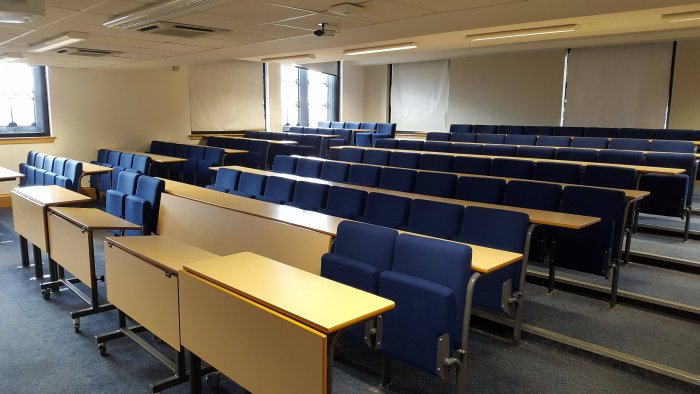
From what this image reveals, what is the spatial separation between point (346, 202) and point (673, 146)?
5.42 m

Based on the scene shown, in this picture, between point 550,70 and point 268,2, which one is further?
point 550,70

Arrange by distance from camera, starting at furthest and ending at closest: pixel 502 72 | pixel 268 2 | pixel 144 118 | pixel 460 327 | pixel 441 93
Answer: pixel 441 93
pixel 502 72
pixel 144 118
pixel 268 2
pixel 460 327

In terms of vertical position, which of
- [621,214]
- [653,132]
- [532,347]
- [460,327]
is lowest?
[532,347]

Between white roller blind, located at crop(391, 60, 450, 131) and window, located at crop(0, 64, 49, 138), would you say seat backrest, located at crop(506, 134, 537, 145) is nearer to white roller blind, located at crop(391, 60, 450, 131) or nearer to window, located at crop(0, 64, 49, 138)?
white roller blind, located at crop(391, 60, 450, 131)

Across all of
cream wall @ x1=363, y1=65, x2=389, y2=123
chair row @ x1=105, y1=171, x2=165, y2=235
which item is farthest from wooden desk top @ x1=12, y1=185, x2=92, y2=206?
cream wall @ x1=363, y1=65, x2=389, y2=123

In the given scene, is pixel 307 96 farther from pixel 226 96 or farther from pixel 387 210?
pixel 387 210

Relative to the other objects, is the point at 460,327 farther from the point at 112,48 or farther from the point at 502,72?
the point at 502,72

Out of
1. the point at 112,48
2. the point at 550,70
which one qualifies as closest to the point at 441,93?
the point at 550,70

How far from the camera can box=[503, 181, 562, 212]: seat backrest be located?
441 cm

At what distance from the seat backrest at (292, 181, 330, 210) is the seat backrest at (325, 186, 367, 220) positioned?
207 millimetres

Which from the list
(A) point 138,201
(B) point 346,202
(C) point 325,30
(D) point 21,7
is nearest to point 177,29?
(C) point 325,30

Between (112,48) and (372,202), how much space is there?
176 inches

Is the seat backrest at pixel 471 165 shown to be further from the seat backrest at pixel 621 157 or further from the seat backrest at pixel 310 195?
the seat backrest at pixel 310 195

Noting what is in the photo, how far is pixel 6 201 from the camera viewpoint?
8281 mm
